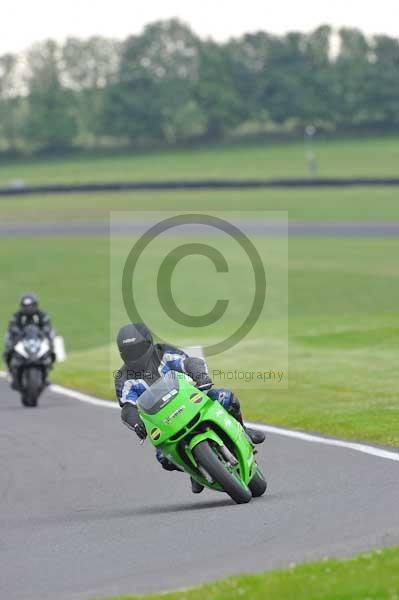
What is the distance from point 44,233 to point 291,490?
5149 cm

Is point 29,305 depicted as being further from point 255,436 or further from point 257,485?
point 257,485

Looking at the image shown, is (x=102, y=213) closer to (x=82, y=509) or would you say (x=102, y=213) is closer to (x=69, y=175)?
(x=69, y=175)

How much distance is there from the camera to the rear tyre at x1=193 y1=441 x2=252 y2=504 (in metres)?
10.2

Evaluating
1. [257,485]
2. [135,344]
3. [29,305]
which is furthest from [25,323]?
[257,485]

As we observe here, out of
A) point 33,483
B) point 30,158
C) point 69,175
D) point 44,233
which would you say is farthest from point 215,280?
point 30,158

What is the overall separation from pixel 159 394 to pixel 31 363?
10542mm

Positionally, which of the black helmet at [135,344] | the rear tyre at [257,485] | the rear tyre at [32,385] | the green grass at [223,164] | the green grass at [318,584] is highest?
the black helmet at [135,344]

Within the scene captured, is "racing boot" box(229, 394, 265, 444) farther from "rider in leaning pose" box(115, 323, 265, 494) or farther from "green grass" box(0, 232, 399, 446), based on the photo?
"green grass" box(0, 232, 399, 446)

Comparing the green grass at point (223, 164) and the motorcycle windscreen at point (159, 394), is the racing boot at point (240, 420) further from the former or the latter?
the green grass at point (223, 164)

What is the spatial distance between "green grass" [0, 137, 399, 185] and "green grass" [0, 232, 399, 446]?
3883 cm

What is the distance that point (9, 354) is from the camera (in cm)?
2109

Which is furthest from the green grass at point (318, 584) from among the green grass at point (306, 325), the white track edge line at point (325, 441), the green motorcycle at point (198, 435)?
the green grass at point (306, 325)

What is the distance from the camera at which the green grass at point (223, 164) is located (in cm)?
9569

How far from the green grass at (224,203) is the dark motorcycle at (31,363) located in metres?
40.6
